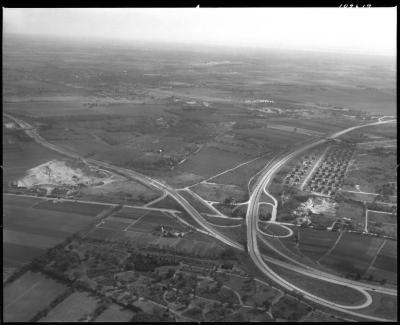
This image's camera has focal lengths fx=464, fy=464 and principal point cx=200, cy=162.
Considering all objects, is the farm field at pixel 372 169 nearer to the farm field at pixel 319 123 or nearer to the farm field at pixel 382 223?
the farm field at pixel 382 223

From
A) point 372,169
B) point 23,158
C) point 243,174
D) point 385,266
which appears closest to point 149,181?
point 243,174

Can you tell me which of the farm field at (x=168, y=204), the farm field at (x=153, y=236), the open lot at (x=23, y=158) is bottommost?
the farm field at (x=153, y=236)

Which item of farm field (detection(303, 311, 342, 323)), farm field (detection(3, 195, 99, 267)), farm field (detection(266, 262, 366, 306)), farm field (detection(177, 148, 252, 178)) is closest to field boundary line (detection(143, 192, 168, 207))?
farm field (detection(3, 195, 99, 267))

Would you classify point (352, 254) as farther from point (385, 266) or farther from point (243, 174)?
point (243, 174)

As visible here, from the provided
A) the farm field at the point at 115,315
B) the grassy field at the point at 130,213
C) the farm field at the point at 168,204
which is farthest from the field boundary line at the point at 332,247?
the grassy field at the point at 130,213

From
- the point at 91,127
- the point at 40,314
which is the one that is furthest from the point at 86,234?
the point at 91,127

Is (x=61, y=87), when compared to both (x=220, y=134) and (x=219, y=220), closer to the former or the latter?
(x=220, y=134)
